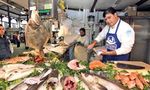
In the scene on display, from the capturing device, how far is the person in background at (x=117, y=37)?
3.76 m

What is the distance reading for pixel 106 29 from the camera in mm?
4305

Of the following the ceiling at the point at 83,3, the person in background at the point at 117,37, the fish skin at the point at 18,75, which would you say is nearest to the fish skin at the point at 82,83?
the fish skin at the point at 18,75

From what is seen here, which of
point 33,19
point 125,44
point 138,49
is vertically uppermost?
point 33,19

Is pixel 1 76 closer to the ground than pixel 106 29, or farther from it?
closer to the ground

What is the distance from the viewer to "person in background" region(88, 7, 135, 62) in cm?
376

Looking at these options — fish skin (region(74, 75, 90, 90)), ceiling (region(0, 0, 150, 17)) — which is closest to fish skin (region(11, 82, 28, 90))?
fish skin (region(74, 75, 90, 90))

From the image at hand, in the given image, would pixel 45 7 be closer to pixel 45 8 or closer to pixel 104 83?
pixel 45 8

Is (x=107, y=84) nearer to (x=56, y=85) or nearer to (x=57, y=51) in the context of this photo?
(x=56, y=85)

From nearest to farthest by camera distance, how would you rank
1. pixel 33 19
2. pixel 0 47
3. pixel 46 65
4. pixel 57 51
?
1. pixel 46 65
2. pixel 33 19
3. pixel 0 47
4. pixel 57 51

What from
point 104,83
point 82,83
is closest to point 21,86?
point 82,83

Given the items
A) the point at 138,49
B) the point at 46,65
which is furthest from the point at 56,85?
the point at 138,49

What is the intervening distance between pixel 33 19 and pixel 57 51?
1768mm

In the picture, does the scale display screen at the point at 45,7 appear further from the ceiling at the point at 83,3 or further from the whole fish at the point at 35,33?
the whole fish at the point at 35,33

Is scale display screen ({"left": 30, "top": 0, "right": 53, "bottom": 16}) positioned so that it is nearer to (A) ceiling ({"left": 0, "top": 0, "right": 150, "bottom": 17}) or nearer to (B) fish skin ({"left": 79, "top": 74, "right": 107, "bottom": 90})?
(A) ceiling ({"left": 0, "top": 0, "right": 150, "bottom": 17})
